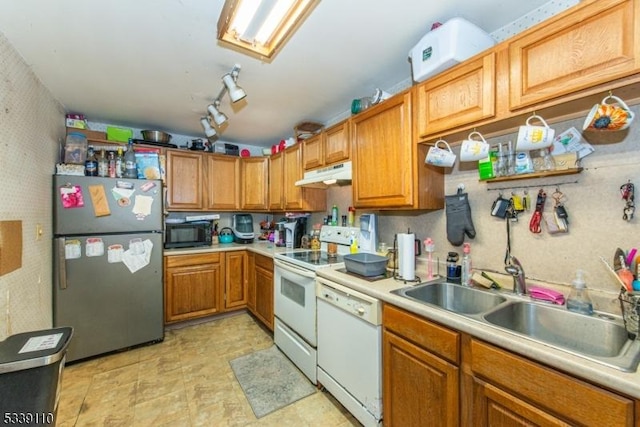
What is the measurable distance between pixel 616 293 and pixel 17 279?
3149 millimetres

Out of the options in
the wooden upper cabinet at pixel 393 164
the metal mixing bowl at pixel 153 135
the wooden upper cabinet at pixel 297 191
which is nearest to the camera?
the wooden upper cabinet at pixel 393 164

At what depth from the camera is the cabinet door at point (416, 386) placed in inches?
44.3

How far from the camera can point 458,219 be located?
168cm

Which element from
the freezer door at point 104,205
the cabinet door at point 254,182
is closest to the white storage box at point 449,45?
the cabinet door at point 254,182

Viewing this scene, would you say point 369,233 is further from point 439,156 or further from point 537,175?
point 537,175

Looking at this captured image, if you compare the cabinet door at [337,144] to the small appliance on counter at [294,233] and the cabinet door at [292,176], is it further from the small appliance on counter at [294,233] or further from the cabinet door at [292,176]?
the small appliance on counter at [294,233]

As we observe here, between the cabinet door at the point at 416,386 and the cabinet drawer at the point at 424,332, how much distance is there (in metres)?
0.03

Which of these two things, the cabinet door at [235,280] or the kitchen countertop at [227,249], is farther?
the cabinet door at [235,280]

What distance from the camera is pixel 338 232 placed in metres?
2.57

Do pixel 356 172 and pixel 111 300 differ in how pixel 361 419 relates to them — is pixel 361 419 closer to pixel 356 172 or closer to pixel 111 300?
pixel 356 172

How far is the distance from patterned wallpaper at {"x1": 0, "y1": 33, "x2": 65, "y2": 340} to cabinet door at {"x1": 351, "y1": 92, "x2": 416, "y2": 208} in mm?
2146

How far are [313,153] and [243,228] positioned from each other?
1.70 meters

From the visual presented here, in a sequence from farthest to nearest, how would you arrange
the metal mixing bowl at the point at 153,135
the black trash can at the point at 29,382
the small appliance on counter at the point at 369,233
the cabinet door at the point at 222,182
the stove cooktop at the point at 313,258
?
the cabinet door at the point at 222,182, the metal mixing bowl at the point at 153,135, the small appliance on counter at the point at 369,233, the stove cooktop at the point at 313,258, the black trash can at the point at 29,382

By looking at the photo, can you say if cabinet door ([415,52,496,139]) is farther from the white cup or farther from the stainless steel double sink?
the stainless steel double sink
